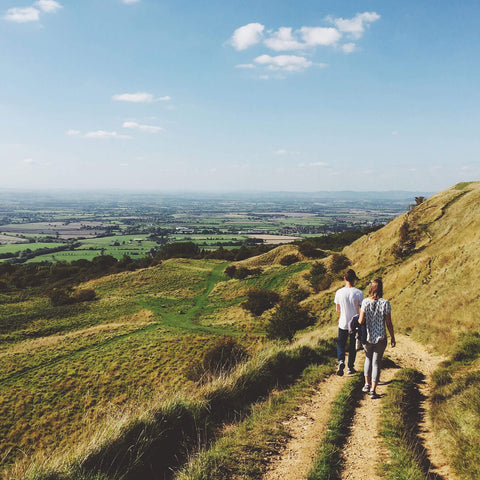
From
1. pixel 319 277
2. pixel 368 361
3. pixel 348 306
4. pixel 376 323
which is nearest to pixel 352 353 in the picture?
pixel 368 361

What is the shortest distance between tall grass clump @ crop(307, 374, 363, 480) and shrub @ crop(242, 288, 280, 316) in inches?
1132

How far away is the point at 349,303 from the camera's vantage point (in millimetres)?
9367

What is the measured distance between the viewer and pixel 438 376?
936 centimetres

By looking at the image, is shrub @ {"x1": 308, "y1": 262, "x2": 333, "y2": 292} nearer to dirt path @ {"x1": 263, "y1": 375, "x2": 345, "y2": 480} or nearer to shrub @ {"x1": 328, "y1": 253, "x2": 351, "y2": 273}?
shrub @ {"x1": 328, "y1": 253, "x2": 351, "y2": 273}

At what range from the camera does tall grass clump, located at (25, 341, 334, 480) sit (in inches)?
215

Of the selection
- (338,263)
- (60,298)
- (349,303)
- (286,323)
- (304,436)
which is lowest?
(60,298)

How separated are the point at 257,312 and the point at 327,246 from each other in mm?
34410

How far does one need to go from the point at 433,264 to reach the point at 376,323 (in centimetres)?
1855

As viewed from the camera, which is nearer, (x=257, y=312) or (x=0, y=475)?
(x=0, y=475)

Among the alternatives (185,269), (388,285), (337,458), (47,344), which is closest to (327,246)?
(185,269)

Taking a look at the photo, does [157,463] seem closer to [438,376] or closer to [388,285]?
[438,376]

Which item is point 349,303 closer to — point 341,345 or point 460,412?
point 341,345

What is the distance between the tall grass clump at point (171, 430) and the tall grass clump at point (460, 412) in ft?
13.2

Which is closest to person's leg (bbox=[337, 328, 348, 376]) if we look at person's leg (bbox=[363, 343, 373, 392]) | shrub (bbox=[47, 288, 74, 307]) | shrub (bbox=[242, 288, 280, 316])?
person's leg (bbox=[363, 343, 373, 392])
